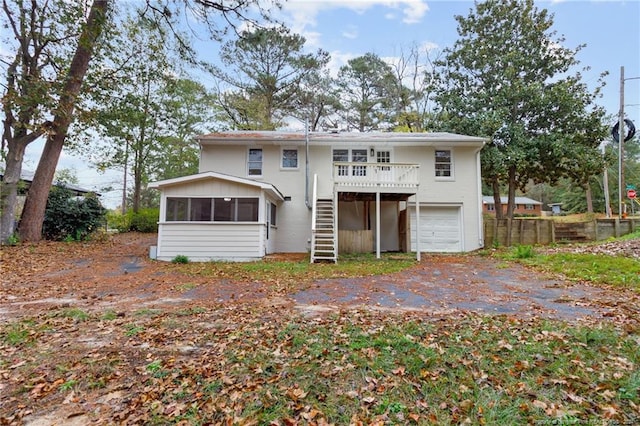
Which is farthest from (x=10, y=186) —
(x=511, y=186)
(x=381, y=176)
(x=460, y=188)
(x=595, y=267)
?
(x=511, y=186)

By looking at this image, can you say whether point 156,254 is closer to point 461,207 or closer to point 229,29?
point 229,29

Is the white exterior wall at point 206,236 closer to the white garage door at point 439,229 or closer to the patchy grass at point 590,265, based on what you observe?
the white garage door at point 439,229

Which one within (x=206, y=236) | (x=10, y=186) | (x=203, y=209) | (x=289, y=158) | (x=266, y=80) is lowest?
(x=206, y=236)

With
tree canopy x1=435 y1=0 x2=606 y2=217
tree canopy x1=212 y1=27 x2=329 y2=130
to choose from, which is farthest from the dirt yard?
tree canopy x1=212 y1=27 x2=329 y2=130

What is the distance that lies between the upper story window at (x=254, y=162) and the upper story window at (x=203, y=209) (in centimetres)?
333

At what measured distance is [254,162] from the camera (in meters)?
13.8

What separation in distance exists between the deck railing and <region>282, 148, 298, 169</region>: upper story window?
2444mm

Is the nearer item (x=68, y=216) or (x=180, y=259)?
(x=180, y=259)

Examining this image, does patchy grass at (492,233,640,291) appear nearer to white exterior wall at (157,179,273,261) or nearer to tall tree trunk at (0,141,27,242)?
white exterior wall at (157,179,273,261)

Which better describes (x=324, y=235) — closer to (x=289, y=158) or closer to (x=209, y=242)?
(x=209, y=242)

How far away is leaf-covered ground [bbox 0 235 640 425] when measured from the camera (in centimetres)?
246

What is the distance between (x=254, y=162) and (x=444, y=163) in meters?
8.15

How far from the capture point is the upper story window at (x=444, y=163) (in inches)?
543

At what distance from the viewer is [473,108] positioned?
16828 mm
